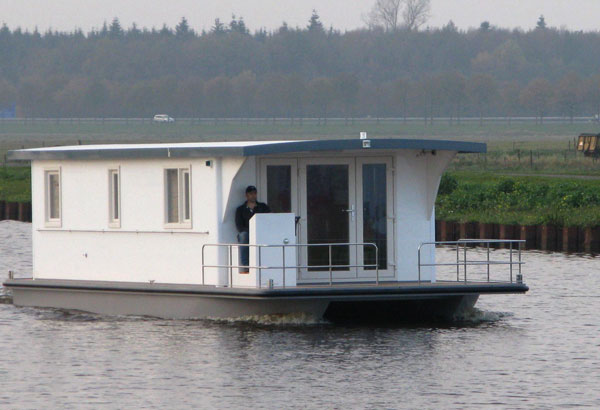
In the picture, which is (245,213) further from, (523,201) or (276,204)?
(523,201)

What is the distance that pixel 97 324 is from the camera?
23344 mm

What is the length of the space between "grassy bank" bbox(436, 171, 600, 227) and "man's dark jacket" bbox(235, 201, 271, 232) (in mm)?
19490

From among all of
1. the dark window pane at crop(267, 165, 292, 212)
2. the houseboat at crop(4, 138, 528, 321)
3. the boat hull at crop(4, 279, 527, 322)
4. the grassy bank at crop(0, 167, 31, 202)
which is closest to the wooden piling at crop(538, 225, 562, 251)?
the boat hull at crop(4, 279, 527, 322)

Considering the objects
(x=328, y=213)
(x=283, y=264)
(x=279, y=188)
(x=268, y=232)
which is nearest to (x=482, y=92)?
(x=328, y=213)

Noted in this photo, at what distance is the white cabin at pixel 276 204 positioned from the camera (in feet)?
72.9

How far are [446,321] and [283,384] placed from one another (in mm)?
5967

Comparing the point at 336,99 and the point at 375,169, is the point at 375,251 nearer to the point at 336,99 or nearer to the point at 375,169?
the point at 375,169

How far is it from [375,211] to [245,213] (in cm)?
235

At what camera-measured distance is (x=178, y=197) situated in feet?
75.3

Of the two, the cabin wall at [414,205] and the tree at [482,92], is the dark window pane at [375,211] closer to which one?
the cabin wall at [414,205]

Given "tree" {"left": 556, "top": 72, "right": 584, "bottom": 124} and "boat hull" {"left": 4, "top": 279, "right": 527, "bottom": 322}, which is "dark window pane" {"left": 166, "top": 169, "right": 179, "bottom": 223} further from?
"tree" {"left": 556, "top": 72, "right": 584, "bottom": 124}

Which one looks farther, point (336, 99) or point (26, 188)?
point (336, 99)

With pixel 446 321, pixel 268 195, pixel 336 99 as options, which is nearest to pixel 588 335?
pixel 446 321

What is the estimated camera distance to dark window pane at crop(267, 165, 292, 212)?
22.8m
